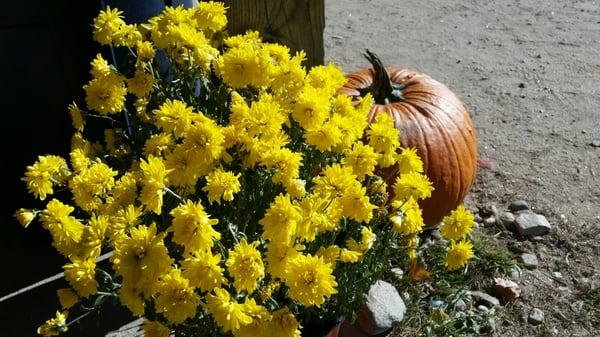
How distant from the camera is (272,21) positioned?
225 cm

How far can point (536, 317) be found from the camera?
7.61ft

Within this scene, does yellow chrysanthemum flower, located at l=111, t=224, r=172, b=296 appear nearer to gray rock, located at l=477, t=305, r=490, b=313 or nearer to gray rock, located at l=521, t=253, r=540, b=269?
gray rock, located at l=477, t=305, r=490, b=313

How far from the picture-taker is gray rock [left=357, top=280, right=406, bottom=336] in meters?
2.12

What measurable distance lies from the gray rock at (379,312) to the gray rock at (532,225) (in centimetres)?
76

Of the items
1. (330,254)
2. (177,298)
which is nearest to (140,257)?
A: (177,298)

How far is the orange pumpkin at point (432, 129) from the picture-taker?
2455 mm

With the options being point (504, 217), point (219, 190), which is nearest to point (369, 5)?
point (504, 217)

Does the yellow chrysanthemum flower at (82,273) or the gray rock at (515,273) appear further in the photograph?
the gray rock at (515,273)

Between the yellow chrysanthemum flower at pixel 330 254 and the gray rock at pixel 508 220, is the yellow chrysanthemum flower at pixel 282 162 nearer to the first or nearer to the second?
the yellow chrysanthemum flower at pixel 330 254

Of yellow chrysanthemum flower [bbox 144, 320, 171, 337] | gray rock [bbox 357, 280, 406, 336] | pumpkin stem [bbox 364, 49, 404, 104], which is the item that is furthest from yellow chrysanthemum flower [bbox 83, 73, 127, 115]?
pumpkin stem [bbox 364, 49, 404, 104]

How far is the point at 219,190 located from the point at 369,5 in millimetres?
4094

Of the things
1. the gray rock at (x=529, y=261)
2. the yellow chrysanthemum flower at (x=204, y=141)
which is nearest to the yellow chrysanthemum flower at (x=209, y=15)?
the yellow chrysanthemum flower at (x=204, y=141)

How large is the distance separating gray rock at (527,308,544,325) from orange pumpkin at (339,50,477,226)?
49 centimetres

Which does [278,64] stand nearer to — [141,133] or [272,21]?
[141,133]
